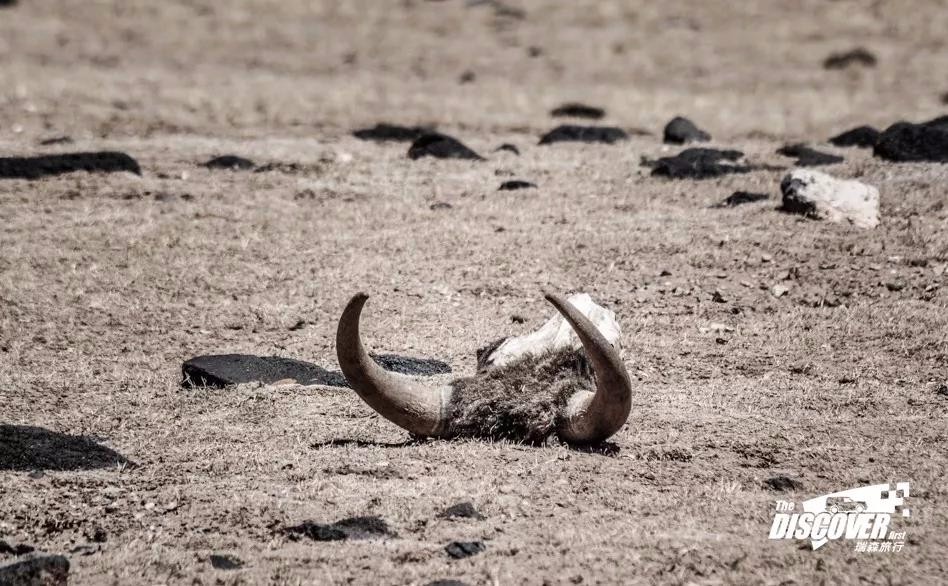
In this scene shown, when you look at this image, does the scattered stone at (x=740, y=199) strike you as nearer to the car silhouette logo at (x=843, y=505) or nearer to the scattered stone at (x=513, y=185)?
the scattered stone at (x=513, y=185)

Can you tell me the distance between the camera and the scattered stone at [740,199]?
9422 millimetres

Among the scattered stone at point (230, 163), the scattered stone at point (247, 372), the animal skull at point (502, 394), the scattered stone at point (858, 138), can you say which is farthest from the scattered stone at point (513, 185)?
the animal skull at point (502, 394)

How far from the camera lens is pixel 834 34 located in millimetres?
23031

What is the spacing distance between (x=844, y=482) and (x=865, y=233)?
175 inches

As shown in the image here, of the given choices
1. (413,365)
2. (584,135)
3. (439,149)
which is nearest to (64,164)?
(439,149)

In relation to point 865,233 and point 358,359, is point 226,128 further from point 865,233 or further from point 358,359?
point 358,359

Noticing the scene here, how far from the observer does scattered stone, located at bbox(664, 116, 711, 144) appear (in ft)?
41.2

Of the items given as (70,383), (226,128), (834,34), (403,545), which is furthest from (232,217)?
(834,34)

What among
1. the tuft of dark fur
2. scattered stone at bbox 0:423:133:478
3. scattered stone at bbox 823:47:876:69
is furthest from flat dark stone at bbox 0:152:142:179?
scattered stone at bbox 823:47:876:69

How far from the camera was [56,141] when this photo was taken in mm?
11672

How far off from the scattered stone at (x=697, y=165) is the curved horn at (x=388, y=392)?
6.33 metres

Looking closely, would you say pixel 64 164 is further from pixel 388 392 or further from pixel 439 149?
pixel 388 392

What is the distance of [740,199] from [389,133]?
15.9 ft

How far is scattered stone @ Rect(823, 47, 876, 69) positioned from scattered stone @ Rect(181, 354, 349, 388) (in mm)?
16034
